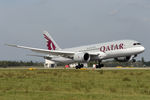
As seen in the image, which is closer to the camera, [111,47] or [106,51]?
[111,47]

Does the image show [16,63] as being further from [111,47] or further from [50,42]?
[111,47]

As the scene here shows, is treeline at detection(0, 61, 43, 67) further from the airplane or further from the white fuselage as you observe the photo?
the white fuselage

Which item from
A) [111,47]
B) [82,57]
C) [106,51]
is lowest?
[82,57]

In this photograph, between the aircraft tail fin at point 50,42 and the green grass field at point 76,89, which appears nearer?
the green grass field at point 76,89

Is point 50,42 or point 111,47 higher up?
point 50,42

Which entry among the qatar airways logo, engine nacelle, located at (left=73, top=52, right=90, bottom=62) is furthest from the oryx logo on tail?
the qatar airways logo

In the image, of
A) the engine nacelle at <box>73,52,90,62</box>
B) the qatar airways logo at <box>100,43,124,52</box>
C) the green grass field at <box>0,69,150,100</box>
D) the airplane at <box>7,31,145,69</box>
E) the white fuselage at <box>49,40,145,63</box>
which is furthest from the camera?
the engine nacelle at <box>73,52,90,62</box>

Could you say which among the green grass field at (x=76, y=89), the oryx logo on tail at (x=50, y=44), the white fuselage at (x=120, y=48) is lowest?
the green grass field at (x=76, y=89)

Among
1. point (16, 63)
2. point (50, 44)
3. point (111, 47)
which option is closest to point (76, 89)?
point (111, 47)

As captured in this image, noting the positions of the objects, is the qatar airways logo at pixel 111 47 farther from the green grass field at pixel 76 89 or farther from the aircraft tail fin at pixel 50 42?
the green grass field at pixel 76 89

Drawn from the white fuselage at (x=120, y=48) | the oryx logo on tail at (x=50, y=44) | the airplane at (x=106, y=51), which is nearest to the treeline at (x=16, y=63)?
the oryx logo on tail at (x=50, y=44)

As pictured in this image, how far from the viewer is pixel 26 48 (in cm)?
5416

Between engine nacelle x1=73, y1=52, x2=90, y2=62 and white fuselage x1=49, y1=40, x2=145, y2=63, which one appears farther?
engine nacelle x1=73, y1=52, x2=90, y2=62

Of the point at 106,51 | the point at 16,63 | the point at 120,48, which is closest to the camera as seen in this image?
the point at 120,48
